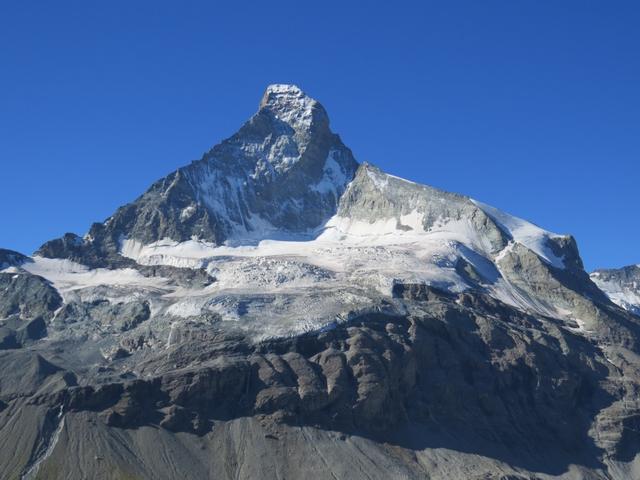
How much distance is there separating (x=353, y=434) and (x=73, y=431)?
57350mm

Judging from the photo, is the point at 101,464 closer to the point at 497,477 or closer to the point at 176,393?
the point at 176,393

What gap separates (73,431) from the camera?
185625 millimetres

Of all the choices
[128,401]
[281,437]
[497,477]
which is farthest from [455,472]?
[128,401]

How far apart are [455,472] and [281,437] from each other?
120 feet

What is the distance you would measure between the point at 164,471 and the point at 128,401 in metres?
21.4

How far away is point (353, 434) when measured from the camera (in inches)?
7825

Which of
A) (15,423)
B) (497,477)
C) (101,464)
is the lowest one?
(497,477)

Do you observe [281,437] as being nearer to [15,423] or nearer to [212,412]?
[212,412]

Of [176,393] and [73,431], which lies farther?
[176,393]

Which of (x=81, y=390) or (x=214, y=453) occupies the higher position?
(x=81, y=390)

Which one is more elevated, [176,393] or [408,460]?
[176,393]

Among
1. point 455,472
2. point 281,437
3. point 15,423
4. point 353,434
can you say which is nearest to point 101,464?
point 15,423

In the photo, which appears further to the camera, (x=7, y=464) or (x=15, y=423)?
(x=15, y=423)

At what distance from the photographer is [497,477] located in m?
193
